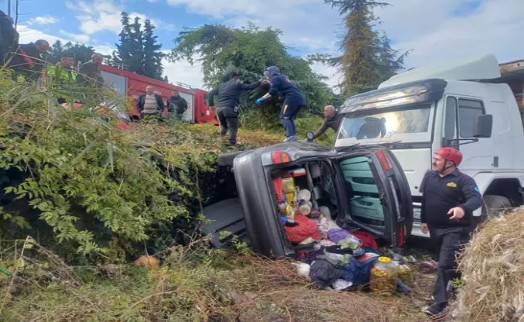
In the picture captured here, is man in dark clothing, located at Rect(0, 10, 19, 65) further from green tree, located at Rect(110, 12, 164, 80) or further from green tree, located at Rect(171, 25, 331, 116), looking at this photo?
green tree, located at Rect(110, 12, 164, 80)

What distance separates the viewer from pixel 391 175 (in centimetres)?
477

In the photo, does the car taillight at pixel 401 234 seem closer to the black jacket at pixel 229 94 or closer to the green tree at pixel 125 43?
the black jacket at pixel 229 94

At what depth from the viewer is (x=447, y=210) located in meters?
3.89

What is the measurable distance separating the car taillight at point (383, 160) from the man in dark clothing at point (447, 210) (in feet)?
2.31

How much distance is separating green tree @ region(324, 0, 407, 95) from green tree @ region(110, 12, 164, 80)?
77.1 ft

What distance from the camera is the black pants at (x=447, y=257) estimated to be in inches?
144

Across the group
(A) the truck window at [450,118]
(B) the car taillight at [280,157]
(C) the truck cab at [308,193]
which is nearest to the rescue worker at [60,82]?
(C) the truck cab at [308,193]

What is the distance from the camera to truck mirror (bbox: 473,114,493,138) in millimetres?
5539

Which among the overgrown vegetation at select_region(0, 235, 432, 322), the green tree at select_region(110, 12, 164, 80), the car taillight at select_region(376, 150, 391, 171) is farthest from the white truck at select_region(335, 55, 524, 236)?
the green tree at select_region(110, 12, 164, 80)

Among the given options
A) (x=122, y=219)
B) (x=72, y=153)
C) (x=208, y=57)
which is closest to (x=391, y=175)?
(x=122, y=219)

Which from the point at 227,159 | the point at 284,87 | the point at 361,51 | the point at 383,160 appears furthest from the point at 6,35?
the point at 361,51

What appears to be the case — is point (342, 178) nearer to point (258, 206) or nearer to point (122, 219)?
point (258, 206)

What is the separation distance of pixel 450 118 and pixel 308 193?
235cm

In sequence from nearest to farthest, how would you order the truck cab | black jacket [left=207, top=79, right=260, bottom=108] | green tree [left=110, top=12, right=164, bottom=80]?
the truck cab
black jacket [left=207, top=79, right=260, bottom=108]
green tree [left=110, top=12, right=164, bottom=80]
